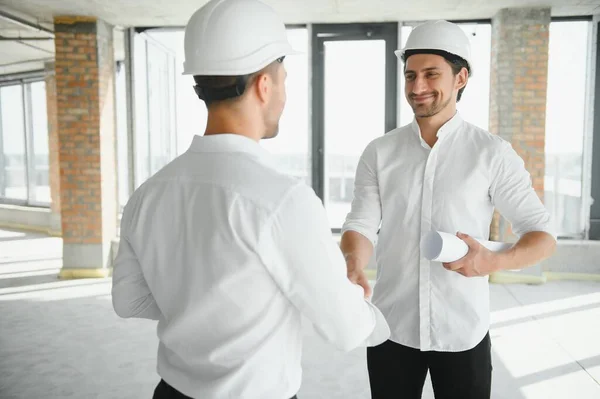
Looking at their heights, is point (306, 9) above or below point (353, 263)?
above

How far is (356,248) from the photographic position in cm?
181

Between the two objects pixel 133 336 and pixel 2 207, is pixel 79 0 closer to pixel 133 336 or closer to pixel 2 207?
pixel 133 336

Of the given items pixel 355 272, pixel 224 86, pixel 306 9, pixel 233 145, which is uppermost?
pixel 306 9

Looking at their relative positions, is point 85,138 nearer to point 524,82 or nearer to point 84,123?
point 84,123

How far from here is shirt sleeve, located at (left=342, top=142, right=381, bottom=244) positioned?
1904mm

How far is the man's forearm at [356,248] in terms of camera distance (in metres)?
1.77

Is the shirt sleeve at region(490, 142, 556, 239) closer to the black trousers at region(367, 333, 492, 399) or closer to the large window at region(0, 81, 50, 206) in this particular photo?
the black trousers at region(367, 333, 492, 399)

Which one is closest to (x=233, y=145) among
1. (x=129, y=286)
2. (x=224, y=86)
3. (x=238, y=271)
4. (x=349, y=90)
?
(x=224, y=86)

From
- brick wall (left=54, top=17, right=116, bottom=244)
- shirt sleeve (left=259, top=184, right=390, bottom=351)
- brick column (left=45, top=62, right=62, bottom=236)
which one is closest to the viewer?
shirt sleeve (left=259, top=184, right=390, bottom=351)

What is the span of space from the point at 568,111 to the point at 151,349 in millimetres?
5408

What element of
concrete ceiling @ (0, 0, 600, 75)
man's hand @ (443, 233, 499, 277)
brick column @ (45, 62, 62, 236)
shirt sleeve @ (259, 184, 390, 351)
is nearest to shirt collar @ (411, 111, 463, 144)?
man's hand @ (443, 233, 499, 277)

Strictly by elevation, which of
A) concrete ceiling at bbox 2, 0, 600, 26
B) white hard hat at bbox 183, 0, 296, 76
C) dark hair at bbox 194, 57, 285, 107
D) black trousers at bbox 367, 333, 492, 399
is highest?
concrete ceiling at bbox 2, 0, 600, 26

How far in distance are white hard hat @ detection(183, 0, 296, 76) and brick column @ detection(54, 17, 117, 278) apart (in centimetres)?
563

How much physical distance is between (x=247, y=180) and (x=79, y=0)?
540 cm
